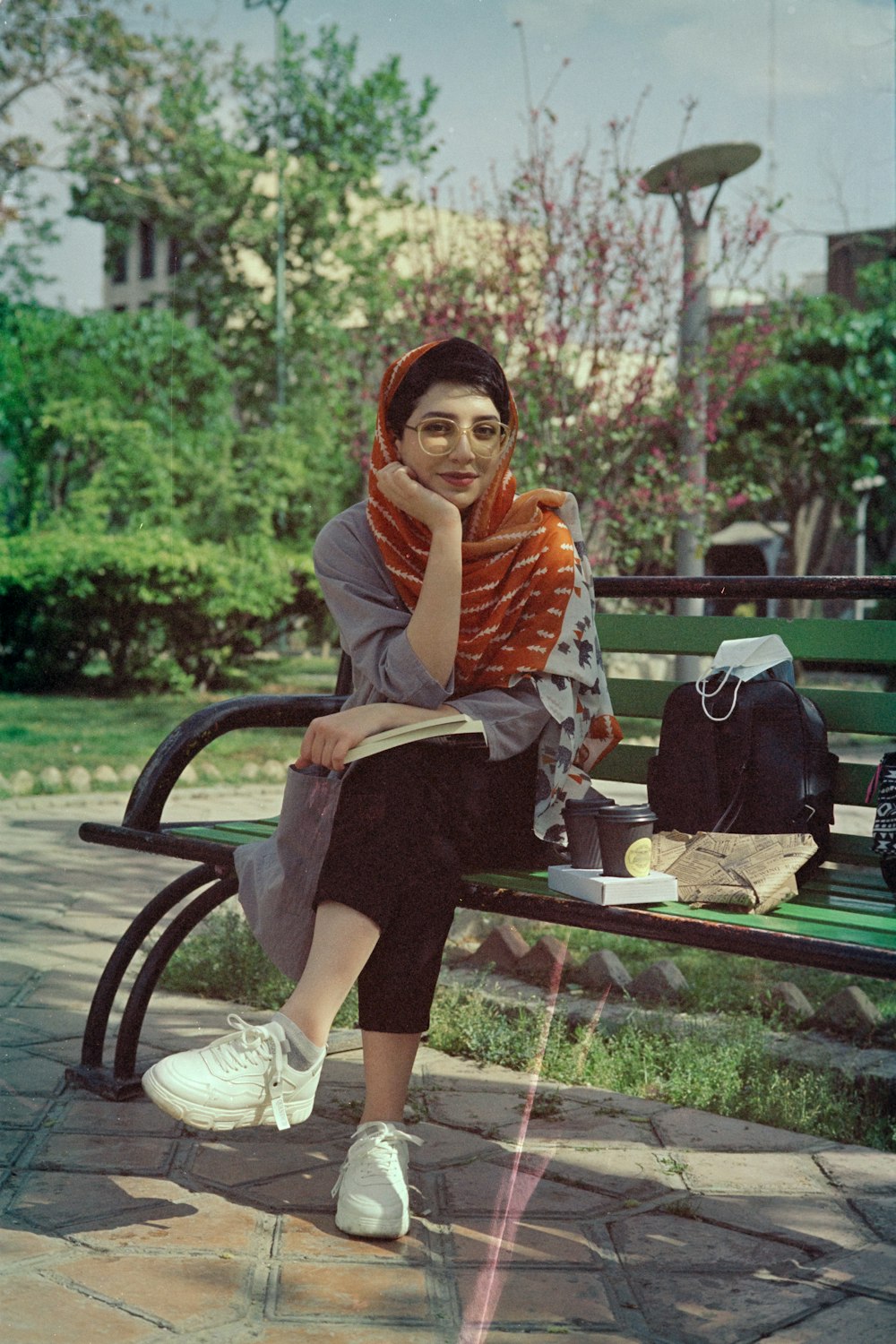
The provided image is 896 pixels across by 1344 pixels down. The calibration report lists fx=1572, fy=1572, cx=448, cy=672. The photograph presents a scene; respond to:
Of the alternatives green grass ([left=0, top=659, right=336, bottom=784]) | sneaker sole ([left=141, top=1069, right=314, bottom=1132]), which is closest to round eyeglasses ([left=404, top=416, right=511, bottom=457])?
sneaker sole ([left=141, top=1069, right=314, bottom=1132])

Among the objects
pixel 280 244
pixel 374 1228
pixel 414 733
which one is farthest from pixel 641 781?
pixel 280 244

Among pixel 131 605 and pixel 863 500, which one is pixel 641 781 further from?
pixel 863 500

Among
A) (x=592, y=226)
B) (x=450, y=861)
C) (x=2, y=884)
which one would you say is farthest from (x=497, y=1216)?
(x=592, y=226)

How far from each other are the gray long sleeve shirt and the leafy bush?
478 inches

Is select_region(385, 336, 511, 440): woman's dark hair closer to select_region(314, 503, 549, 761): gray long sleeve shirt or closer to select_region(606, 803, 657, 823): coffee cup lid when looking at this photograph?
select_region(314, 503, 549, 761): gray long sleeve shirt

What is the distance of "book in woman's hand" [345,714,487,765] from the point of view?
2.60 metres

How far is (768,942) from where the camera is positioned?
2268mm

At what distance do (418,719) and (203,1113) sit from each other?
0.73 m

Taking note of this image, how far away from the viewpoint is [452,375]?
9.30 feet

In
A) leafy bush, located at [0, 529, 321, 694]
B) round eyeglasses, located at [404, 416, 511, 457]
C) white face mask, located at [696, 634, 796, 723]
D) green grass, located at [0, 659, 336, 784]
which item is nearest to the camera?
round eyeglasses, located at [404, 416, 511, 457]

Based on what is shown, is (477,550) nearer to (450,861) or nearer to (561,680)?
(561,680)

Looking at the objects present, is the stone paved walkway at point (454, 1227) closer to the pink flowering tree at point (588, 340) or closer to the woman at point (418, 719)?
the woman at point (418, 719)

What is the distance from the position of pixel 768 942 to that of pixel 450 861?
0.59 m

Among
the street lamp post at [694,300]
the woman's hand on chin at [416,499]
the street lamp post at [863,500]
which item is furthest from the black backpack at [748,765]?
the street lamp post at [863,500]
